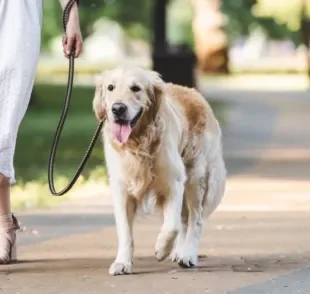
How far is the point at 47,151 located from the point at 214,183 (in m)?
12.1

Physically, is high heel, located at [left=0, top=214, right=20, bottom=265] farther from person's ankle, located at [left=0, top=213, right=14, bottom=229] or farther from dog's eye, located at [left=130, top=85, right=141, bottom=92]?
dog's eye, located at [left=130, top=85, right=141, bottom=92]

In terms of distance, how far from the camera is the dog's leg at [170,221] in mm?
8172

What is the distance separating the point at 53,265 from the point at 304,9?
44.5 metres

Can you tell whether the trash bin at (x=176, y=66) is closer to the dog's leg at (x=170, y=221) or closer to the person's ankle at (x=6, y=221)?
the person's ankle at (x=6, y=221)

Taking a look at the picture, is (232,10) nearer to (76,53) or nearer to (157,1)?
(157,1)

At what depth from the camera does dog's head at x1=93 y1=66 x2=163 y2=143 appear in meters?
8.03

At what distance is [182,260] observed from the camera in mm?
8508

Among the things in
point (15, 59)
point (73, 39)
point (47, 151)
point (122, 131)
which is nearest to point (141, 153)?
point (122, 131)

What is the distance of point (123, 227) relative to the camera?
8266 millimetres

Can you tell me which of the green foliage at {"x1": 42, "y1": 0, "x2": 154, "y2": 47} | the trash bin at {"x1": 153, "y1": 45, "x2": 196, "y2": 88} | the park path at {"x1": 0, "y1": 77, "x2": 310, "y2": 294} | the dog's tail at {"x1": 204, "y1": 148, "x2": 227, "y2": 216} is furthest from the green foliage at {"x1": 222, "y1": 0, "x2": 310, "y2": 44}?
the dog's tail at {"x1": 204, "y1": 148, "x2": 227, "y2": 216}

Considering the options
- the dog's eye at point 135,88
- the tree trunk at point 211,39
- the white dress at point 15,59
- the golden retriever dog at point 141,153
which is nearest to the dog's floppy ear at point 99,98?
the golden retriever dog at point 141,153

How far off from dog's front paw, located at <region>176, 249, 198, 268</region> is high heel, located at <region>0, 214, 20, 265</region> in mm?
1096

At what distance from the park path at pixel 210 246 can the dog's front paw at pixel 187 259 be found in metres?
0.08

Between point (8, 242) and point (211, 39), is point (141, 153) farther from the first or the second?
point (211, 39)
